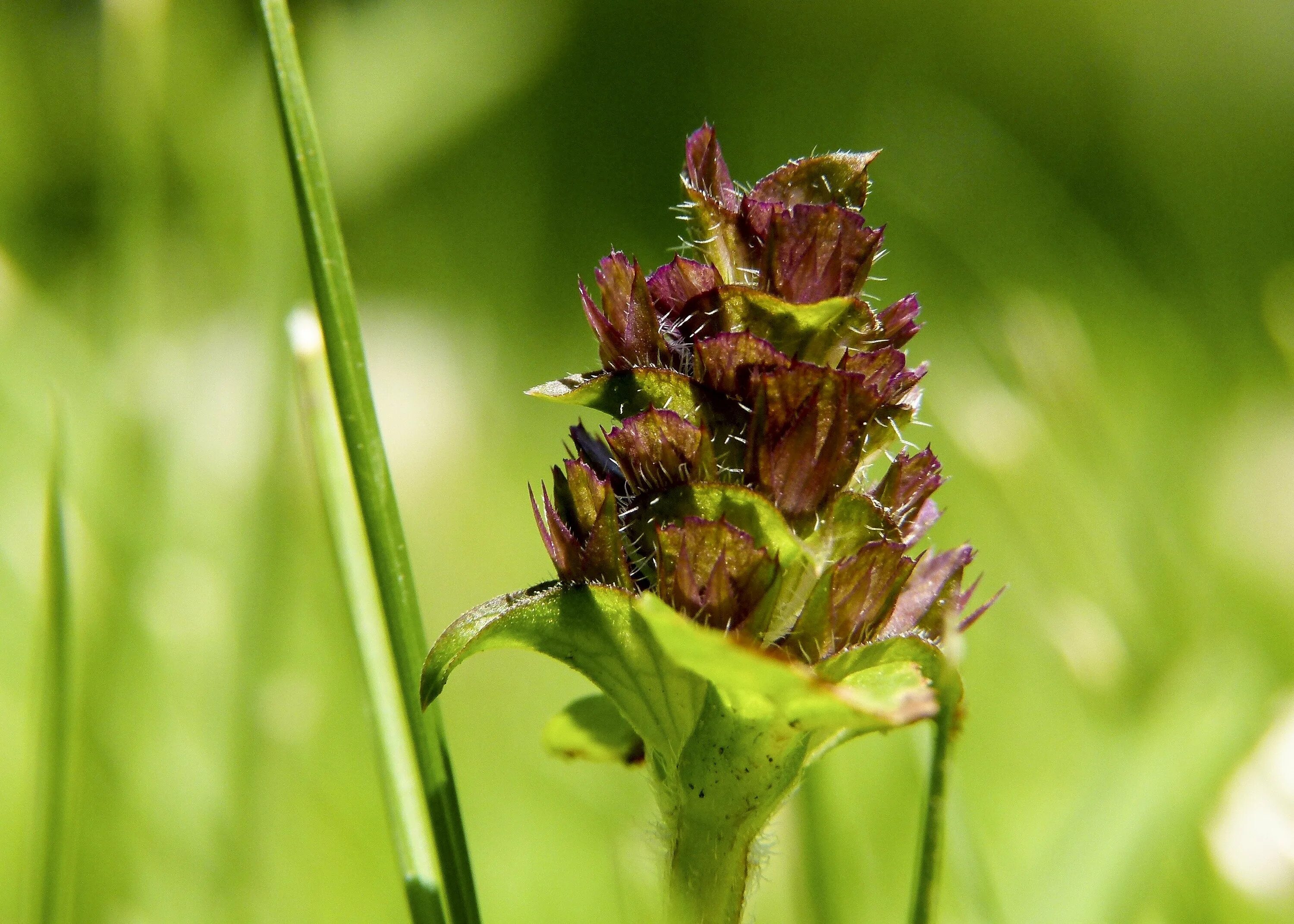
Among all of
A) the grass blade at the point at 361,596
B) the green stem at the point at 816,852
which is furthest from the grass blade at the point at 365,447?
the green stem at the point at 816,852

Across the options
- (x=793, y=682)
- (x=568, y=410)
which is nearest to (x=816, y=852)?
(x=793, y=682)

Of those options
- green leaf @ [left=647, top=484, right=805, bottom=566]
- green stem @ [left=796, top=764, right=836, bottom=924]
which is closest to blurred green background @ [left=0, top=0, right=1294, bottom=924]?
green stem @ [left=796, top=764, right=836, bottom=924]

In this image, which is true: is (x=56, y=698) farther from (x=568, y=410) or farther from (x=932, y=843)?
(x=568, y=410)

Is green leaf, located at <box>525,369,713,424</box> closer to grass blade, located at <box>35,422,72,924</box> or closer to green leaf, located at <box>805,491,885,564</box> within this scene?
green leaf, located at <box>805,491,885,564</box>

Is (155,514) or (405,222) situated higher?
(405,222)

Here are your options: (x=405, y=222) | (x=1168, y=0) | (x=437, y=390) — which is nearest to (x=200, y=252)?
(x=437, y=390)

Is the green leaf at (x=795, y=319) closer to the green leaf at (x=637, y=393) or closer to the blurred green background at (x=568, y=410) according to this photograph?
the green leaf at (x=637, y=393)

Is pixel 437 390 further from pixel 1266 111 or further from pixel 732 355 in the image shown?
pixel 1266 111
